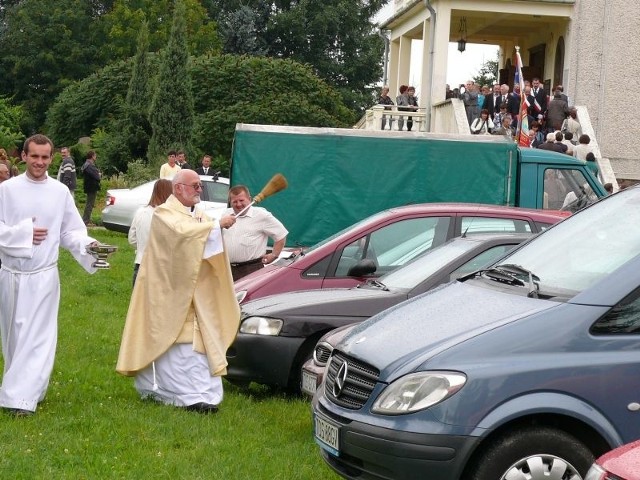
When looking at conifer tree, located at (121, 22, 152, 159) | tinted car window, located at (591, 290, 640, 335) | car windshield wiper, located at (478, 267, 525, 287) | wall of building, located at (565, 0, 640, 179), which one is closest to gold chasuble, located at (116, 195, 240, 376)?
car windshield wiper, located at (478, 267, 525, 287)

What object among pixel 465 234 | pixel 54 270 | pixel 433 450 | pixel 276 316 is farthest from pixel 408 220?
pixel 433 450

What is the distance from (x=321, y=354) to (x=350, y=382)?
201 centimetres

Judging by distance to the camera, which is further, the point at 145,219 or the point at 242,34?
the point at 242,34

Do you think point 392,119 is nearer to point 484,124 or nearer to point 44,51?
point 484,124

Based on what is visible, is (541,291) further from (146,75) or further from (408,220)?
(146,75)

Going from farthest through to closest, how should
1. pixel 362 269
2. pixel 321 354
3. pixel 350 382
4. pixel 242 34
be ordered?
pixel 242 34 < pixel 362 269 < pixel 321 354 < pixel 350 382

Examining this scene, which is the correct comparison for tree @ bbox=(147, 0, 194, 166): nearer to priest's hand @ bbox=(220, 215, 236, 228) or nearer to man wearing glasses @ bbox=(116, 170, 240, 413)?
man wearing glasses @ bbox=(116, 170, 240, 413)

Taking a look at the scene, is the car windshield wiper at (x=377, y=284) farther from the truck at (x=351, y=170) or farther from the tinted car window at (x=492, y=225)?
the truck at (x=351, y=170)

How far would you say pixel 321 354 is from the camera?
837cm

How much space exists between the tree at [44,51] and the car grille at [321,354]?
5807 centimetres

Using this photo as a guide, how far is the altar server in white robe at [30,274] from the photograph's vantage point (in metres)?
8.87

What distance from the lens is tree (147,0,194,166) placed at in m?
39.5

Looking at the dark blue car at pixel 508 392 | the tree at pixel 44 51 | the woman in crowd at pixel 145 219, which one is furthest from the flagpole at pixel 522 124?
the tree at pixel 44 51

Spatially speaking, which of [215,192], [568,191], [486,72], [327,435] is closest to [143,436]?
[327,435]
